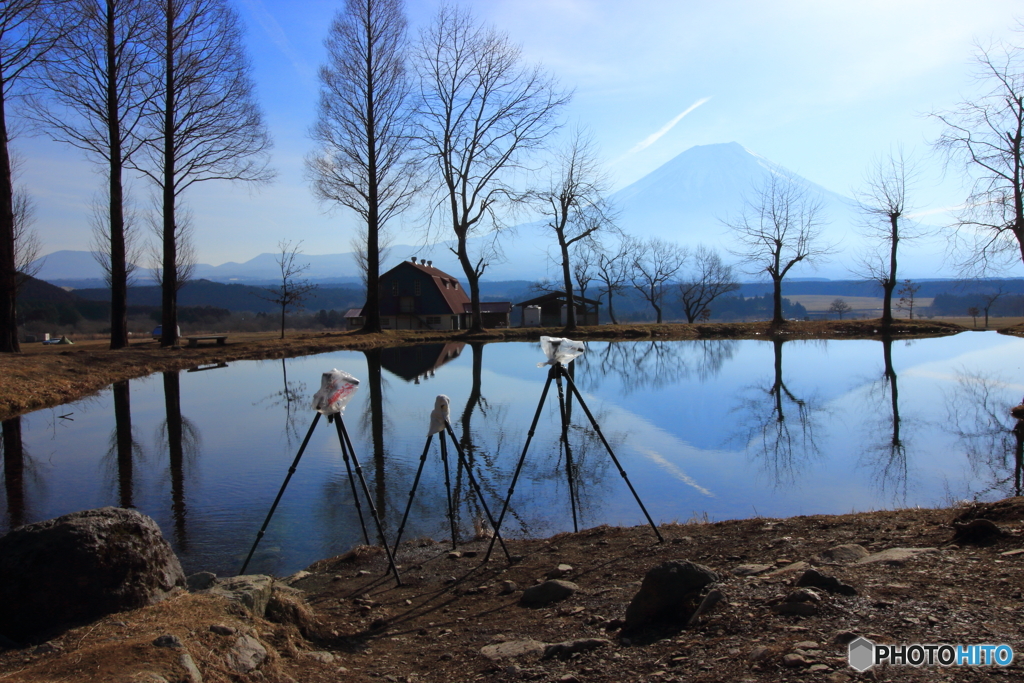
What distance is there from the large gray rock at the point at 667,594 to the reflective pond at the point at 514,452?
8.83ft

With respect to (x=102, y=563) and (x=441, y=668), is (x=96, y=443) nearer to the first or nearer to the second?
(x=102, y=563)

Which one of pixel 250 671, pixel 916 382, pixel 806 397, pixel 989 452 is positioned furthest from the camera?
pixel 916 382

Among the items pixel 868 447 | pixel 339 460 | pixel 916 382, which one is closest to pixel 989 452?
pixel 868 447

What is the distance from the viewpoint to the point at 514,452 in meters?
9.44

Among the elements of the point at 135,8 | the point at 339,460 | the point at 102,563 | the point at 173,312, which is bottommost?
the point at 339,460

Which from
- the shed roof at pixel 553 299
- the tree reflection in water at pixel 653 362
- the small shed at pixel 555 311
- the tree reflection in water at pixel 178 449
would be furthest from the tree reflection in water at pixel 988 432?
the small shed at pixel 555 311

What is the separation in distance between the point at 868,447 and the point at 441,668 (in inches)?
317

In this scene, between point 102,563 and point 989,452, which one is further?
point 989,452

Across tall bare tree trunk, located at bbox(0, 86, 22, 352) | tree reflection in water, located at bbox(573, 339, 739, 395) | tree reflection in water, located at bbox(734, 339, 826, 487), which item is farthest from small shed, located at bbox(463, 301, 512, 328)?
tree reflection in water, located at bbox(734, 339, 826, 487)

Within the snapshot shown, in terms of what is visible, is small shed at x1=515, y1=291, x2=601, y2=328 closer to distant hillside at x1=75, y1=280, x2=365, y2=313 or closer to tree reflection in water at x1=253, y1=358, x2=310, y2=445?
tree reflection in water at x1=253, y1=358, x2=310, y2=445

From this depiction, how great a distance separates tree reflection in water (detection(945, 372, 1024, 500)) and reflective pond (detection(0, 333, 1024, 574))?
0.05m

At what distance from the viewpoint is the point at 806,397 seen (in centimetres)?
1410

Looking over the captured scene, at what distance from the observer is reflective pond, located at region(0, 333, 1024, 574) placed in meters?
6.84

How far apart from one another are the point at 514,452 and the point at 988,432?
24.6ft
